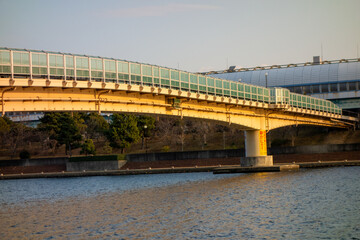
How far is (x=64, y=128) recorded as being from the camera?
116 metres

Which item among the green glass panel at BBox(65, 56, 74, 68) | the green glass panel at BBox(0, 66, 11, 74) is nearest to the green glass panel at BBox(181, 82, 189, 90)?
the green glass panel at BBox(65, 56, 74, 68)

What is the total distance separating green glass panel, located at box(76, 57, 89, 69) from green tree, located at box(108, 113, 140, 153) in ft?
201

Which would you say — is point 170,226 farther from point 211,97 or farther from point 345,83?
point 345,83

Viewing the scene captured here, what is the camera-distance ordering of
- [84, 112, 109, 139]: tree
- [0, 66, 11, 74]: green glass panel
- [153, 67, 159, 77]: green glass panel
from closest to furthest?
[0, 66, 11, 74]: green glass panel, [153, 67, 159, 77]: green glass panel, [84, 112, 109, 139]: tree

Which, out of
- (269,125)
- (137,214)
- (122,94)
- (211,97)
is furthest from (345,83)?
(137,214)

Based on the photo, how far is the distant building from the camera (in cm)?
12500

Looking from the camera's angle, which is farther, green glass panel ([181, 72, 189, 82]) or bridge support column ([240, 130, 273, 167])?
bridge support column ([240, 130, 273, 167])

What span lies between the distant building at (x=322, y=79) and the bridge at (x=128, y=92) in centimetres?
4700

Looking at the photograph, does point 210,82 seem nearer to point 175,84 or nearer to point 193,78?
point 193,78

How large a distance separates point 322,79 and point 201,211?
9331cm

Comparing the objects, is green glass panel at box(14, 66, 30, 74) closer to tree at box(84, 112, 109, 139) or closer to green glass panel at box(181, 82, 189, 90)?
green glass panel at box(181, 82, 189, 90)

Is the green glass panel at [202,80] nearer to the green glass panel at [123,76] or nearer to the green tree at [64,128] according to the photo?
the green glass panel at [123,76]

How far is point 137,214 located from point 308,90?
95057mm

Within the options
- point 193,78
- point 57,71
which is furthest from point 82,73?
point 193,78
